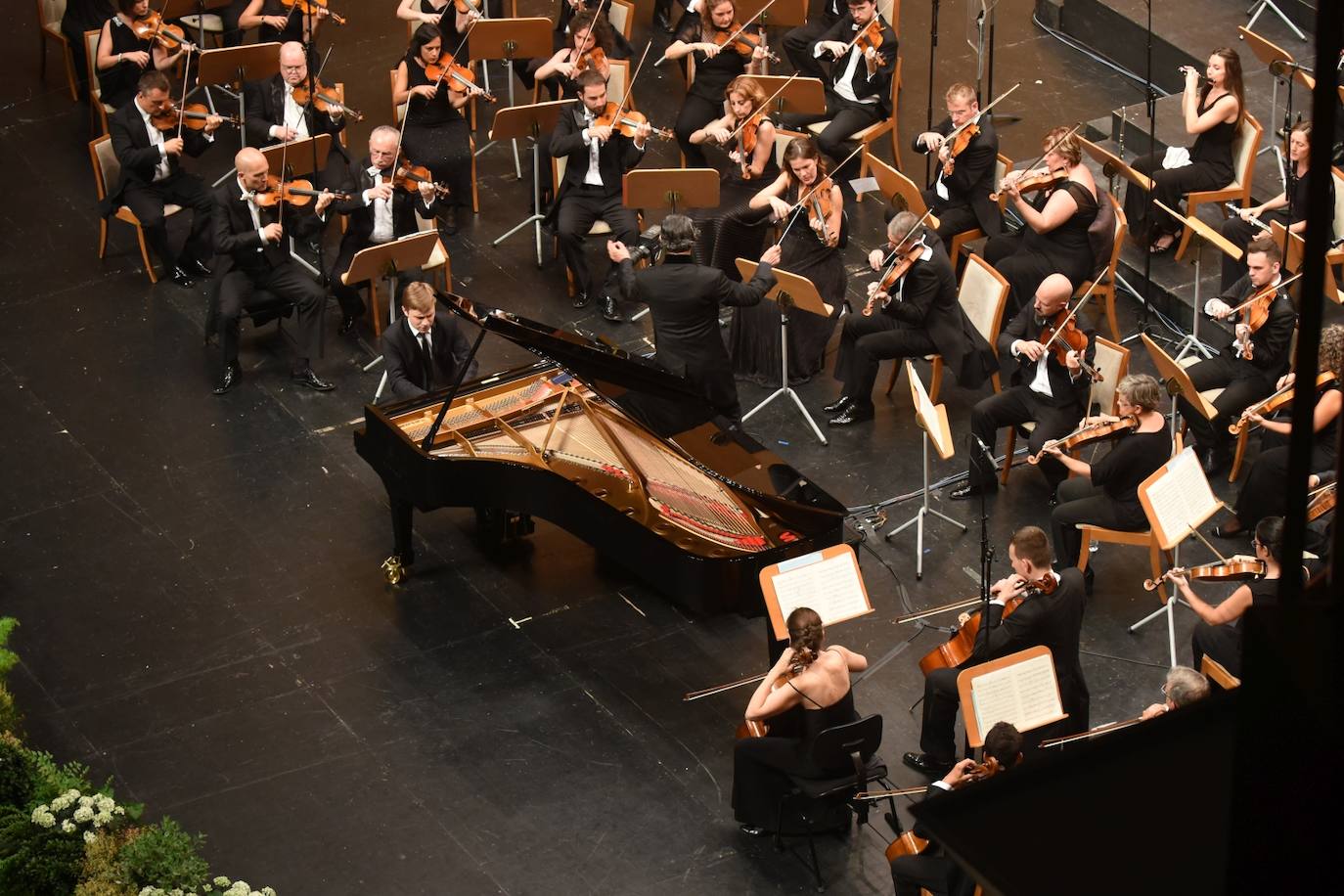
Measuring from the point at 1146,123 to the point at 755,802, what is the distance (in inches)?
238

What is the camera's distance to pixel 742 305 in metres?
9.40

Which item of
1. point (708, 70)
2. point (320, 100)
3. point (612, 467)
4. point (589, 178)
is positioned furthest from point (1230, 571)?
point (320, 100)

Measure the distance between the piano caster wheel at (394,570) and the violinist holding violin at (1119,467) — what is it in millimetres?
3077

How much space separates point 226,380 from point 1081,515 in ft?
15.4

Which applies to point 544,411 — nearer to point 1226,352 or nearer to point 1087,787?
point 1226,352

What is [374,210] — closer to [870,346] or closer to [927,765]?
[870,346]

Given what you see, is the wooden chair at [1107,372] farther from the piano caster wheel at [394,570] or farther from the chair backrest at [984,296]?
the piano caster wheel at [394,570]

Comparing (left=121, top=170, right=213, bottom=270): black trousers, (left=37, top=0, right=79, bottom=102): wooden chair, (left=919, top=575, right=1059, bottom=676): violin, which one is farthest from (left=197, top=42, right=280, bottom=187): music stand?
(left=919, top=575, right=1059, bottom=676): violin

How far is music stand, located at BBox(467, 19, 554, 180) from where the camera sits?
11648 mm

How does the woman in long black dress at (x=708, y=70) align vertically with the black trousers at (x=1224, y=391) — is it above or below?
above

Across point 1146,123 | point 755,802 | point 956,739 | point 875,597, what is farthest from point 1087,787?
point 1146,123

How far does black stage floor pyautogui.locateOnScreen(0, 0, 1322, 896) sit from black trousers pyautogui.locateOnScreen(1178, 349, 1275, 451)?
637mm

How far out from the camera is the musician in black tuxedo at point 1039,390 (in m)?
8.98

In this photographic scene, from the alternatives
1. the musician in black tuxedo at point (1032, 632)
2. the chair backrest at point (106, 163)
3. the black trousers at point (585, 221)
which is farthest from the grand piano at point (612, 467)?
the chair backrest at point (106, 163)
